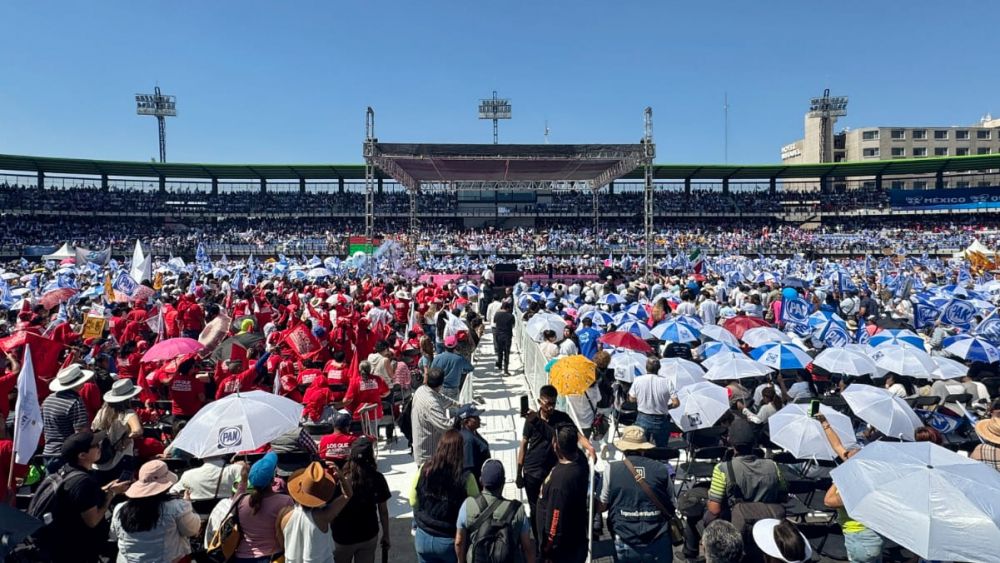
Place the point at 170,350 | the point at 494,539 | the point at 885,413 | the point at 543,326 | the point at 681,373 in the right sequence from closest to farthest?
the point at 494,539 < the point at 885,413 < the point at 681,373 < the point at 170,350 < the point at 543,326

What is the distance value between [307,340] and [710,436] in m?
5.59

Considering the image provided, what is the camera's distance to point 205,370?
27.3 ft

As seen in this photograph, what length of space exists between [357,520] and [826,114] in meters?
92.0

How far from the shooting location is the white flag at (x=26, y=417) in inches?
165

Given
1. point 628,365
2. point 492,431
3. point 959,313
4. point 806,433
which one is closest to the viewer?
point 806,433

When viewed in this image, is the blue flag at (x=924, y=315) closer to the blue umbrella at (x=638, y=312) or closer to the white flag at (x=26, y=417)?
the blue umbrella at (x=638, y=312)

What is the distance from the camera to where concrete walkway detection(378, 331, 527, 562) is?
6.07m

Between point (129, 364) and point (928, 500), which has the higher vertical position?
point (928, 500)

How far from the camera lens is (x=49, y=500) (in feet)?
12.3

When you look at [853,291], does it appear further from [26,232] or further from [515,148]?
[26,232]

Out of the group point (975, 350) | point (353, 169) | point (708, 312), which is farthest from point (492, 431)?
point (353, 169)

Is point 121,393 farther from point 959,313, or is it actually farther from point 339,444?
point 959,313

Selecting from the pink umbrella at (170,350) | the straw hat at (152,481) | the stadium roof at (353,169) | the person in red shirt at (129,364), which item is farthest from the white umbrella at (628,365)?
the stadium roof at (353,169)

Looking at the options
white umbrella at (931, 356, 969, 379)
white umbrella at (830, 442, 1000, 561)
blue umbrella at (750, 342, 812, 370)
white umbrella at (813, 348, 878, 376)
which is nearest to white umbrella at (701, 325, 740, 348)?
blue umbrella at (750, 342, 812, 370)
